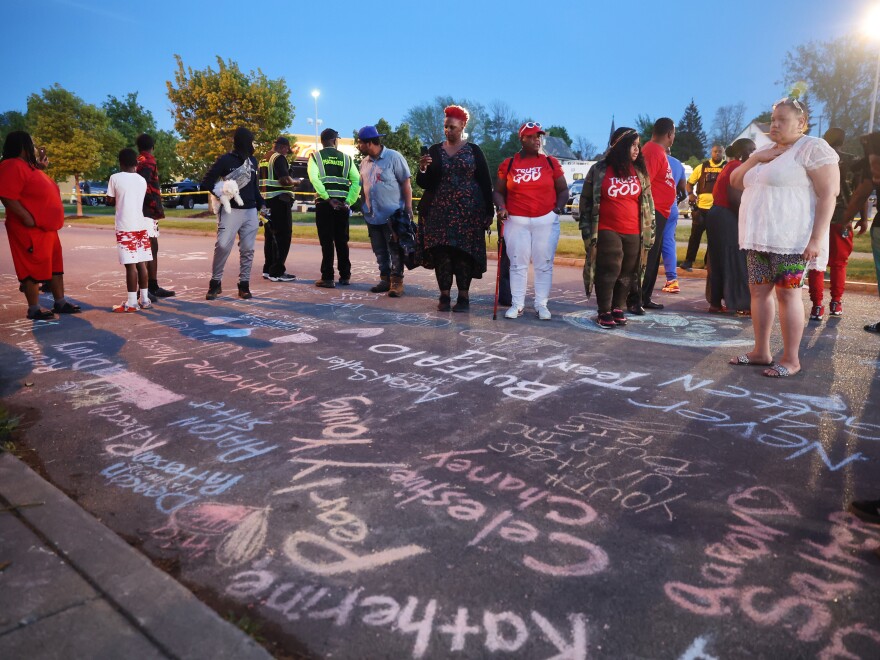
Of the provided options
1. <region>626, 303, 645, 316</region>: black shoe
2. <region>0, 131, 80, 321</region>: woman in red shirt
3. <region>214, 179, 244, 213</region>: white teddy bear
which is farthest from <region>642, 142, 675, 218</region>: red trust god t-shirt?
<region>0, 131, 80, 321</region>: woman in red shirt

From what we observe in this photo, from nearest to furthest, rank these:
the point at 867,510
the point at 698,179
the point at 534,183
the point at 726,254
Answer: the point at 867,510 < the point at 534,183 < the point at 726,254 < the point at 698,179

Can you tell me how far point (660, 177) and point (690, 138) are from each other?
8053 cm

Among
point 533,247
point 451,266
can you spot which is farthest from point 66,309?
point 533,247

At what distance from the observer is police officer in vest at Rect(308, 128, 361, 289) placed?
8.50 metres

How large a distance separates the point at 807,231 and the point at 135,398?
4698 millimetres

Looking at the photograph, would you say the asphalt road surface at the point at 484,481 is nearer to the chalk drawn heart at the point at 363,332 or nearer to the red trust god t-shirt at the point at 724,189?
the chalk drawn heart at the point at 363,332

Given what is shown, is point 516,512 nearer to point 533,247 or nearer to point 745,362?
point 745,362

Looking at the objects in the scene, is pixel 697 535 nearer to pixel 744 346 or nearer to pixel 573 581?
pixel 573 581

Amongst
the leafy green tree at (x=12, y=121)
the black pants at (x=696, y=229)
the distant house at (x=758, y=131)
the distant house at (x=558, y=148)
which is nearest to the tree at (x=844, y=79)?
the distant house at (x=758, y=131)

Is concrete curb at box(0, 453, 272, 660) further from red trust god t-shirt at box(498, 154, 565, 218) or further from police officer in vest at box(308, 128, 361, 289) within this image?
police officer in vest at box(308, 128, 361, 289)

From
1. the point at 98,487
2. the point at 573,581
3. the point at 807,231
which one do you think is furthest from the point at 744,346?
the point at 98,487

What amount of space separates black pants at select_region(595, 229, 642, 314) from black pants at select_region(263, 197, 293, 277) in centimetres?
481

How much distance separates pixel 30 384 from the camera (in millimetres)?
4473

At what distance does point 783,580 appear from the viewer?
7.13ft
